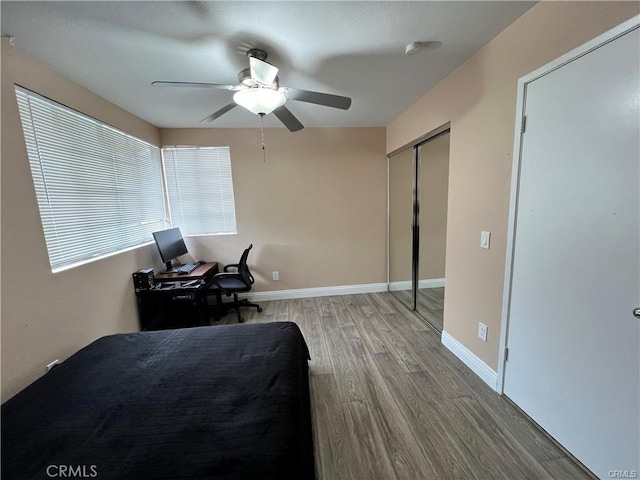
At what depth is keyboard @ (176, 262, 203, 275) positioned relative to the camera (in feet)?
9.91

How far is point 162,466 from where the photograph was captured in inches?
35.0

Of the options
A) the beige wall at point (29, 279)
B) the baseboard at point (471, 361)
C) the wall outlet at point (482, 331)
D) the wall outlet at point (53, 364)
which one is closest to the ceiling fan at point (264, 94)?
the beige wall at point (29, 279)

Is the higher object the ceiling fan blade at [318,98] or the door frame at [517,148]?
the ceiling fan blade at [318,98]

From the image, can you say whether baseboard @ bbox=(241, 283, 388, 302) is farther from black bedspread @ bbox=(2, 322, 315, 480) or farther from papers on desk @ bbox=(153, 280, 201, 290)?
black bedspread @ bbox=(2, 322, 315, 480)

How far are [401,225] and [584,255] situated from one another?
246 cm

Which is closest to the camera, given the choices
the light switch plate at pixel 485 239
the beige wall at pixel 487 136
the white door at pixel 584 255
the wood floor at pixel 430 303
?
the white door at pixel 584 255

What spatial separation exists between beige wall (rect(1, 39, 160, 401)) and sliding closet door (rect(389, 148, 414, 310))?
3418 millimetres

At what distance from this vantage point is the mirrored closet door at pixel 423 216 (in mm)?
3023

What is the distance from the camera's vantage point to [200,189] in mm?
3486

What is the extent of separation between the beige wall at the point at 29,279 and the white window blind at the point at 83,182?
0.09 metres

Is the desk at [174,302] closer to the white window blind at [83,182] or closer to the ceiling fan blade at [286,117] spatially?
the white window blind at [83,182]

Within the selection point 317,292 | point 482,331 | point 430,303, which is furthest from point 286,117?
point 430,303

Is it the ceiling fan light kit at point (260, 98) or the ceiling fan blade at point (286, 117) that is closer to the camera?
the ceiling fan light kit at point (260, 98)

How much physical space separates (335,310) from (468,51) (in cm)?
293
